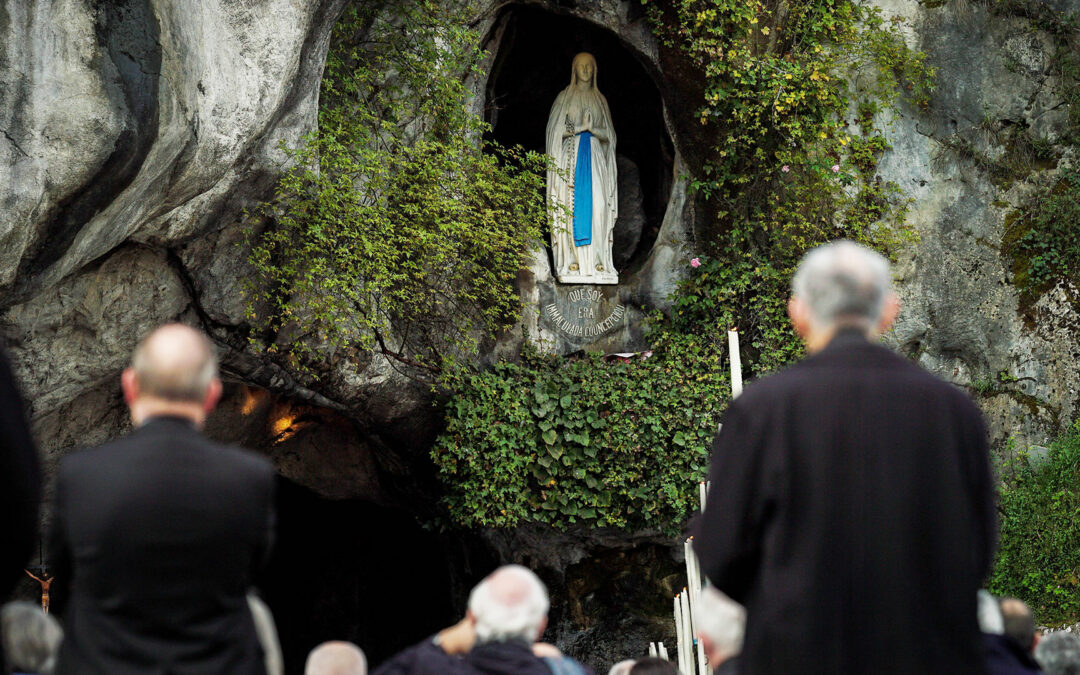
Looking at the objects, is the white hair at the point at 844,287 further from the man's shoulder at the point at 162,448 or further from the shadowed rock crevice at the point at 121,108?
the shadowed rock crevice at the point at 121,108

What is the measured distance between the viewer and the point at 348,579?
1084 centimetres

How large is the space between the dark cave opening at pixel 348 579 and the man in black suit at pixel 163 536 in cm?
849

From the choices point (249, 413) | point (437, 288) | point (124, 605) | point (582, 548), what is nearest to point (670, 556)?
point (582, 548)

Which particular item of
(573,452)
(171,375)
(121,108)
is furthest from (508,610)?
(573,452)

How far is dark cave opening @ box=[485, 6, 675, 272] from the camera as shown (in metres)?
9.59

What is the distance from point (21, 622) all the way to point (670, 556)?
6320mm

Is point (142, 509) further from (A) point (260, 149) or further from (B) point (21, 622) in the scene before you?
(A) point (260, 149)

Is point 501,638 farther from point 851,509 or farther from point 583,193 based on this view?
point 583,193

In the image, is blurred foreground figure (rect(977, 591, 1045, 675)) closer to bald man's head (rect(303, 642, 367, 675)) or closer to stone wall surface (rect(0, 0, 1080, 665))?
bald man's head (rect(303, 642, 367, 675))

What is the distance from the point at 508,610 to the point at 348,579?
858cm

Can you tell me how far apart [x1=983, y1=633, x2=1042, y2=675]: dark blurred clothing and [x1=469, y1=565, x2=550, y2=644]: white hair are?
988 millimetres

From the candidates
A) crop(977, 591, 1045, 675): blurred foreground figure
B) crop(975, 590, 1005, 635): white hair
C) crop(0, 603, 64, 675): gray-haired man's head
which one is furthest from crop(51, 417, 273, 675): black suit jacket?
crop(975, 590, 1005, 635): white hair

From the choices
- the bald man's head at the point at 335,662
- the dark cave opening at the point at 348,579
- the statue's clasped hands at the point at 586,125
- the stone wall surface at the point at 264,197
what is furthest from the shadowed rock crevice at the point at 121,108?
the dark cave opening at the point at 348,579

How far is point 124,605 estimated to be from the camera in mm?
2092
